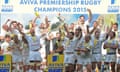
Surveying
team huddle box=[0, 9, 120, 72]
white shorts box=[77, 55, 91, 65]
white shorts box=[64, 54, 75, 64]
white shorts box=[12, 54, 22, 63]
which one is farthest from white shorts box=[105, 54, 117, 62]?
white shorts box=[12, 54, 22, 63]

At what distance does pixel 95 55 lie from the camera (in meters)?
3.91

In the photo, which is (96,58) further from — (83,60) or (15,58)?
(15,58)

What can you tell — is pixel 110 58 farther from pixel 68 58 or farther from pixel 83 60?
pixel 68 58

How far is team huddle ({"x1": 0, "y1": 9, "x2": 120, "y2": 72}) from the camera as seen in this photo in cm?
391

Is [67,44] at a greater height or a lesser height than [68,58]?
greater

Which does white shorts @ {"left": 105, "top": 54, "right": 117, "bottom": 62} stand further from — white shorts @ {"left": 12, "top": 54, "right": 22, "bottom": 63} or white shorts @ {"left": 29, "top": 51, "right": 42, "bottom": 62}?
white shorts @ {"left": 12, "top": 54, "right": 22, "bottom": 63}

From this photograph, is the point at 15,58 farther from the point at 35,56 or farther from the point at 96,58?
the point at 96,58

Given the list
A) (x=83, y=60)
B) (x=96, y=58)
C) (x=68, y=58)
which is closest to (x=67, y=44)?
(x=68, y=58)

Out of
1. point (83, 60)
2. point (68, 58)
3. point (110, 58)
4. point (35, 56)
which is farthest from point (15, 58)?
point (110, 58)

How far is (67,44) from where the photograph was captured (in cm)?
392

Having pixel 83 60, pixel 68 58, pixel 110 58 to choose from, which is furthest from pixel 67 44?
pixel 110 58

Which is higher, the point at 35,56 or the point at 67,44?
the point at 67,44

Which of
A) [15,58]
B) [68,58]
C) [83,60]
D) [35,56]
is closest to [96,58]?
[83,60]

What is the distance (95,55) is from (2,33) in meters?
1.29
